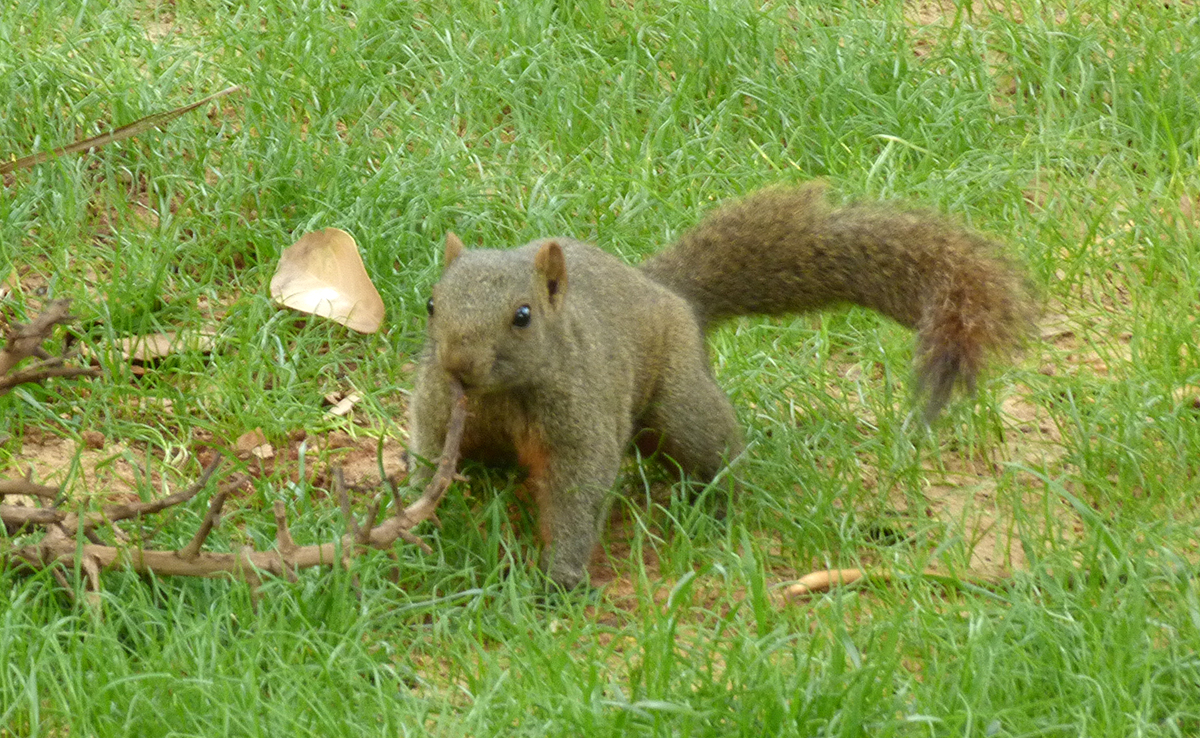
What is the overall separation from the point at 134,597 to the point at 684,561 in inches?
45.4

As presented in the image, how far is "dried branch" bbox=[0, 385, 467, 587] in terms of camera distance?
3.20 meters

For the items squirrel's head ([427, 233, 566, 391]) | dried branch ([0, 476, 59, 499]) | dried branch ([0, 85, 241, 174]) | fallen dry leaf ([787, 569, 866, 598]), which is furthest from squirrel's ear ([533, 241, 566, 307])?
dried branch ([0, 85, 241, 174])

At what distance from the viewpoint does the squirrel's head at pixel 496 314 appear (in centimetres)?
334

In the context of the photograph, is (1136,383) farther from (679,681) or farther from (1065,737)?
(679,681)

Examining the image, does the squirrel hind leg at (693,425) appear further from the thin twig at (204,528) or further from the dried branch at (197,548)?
the thin twig at (204,528)

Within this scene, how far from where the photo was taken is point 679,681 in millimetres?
2932

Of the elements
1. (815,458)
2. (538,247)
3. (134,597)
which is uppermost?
(538,247)

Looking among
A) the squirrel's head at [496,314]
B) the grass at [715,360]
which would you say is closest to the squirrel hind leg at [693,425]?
the grass at [715,360]

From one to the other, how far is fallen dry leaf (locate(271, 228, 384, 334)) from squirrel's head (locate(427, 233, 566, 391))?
0.94 meters

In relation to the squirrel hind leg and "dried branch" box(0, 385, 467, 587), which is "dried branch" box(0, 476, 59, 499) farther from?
the squirrel hind leg

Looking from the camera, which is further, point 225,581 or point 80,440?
point 80,440

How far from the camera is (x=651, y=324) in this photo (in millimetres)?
3893

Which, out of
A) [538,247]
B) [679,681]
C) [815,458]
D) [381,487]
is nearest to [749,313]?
[815,458]

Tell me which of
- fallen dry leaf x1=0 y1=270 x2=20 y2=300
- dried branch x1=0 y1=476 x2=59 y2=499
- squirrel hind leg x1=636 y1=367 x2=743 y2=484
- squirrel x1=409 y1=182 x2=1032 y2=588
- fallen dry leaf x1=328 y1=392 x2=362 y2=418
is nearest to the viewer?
dried branch x1=0 y1=476 x2=59 y2=499
